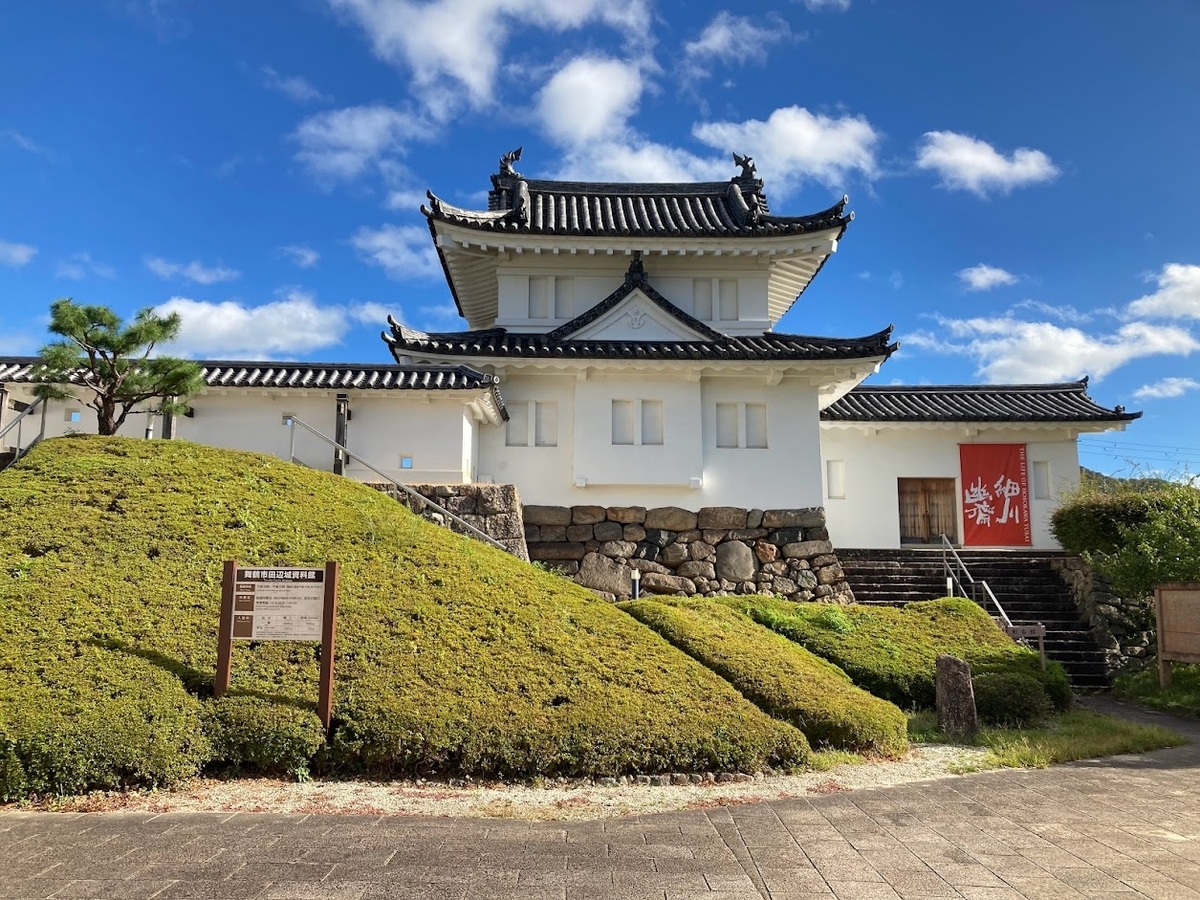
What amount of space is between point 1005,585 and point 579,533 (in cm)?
905

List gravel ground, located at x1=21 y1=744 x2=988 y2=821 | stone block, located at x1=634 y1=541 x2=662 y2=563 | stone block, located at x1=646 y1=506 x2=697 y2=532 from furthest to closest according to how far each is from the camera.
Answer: stone block, located at x1=646 y1=506 x2=697 y2=532 < stone block, located at x1=634 y1=541 x2=662 y2=563 < gravel ground, located at x1=21 y1=744 x2=988 y2=821

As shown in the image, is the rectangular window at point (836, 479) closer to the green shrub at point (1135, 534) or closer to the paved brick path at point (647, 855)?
the green shrub at point (1135, 534)

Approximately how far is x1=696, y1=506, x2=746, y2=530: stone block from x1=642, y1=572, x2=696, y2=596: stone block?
135 cm

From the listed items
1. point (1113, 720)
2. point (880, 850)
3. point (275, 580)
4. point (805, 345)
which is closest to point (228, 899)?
point (275, 580)

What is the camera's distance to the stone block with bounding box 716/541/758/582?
1608 centimetres

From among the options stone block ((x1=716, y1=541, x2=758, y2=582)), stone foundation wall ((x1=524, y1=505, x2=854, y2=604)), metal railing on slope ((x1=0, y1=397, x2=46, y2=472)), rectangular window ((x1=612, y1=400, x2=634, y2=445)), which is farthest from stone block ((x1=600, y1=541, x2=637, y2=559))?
metal railing on slope ((x1=0, y1=397, x2=46, y2=472))

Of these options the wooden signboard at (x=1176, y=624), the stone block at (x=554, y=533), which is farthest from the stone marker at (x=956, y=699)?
the stone block at (x=554, y=533)

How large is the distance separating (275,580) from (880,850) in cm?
560

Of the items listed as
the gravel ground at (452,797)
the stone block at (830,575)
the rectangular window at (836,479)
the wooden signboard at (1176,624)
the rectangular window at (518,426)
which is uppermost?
the rectangular window at (518,426)

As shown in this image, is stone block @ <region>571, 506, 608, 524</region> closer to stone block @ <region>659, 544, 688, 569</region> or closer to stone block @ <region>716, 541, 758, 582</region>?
stone block @ <region>659, 544, 688, 569</region>

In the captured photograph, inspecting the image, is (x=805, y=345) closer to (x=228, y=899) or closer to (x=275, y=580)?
(x=275, y=580)

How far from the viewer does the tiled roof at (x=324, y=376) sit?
14477 millimetres

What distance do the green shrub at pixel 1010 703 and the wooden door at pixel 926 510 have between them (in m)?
10.3

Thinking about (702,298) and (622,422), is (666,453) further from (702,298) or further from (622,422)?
(702,298)
